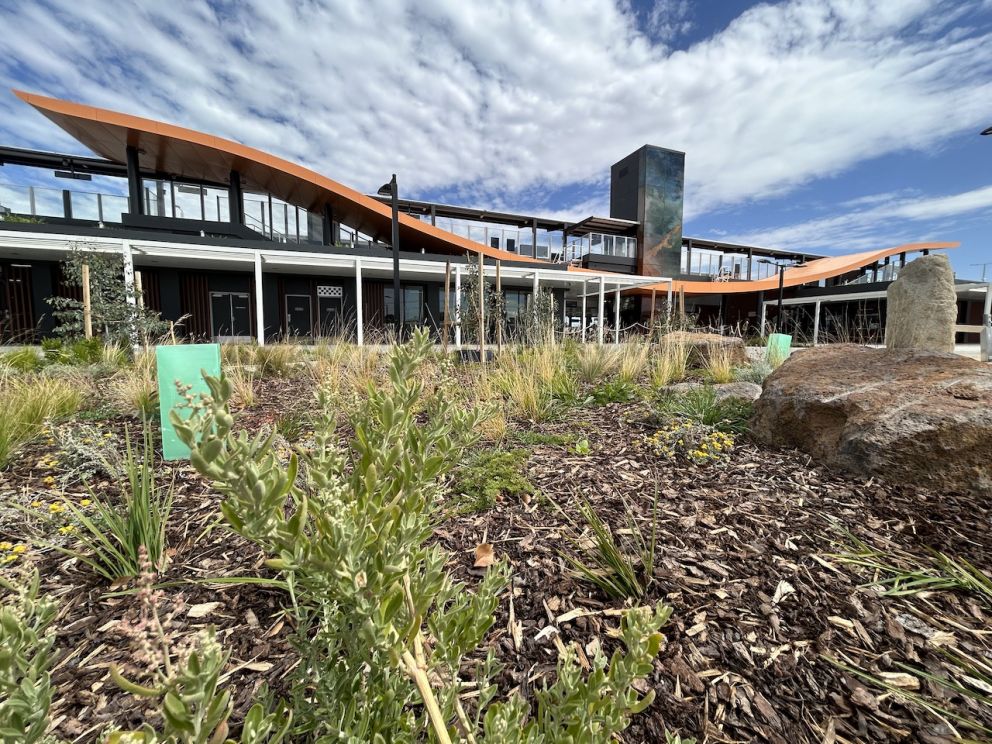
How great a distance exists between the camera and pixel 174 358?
8.90 ft

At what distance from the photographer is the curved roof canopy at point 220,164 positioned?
41.3ft

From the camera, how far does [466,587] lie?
1.61 m

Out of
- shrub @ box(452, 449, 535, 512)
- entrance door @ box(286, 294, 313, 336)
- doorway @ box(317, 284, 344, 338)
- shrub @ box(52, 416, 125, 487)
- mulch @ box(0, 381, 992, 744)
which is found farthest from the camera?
doorway @ box(317, 284, 344, 338)

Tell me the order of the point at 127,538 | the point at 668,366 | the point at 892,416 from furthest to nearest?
the point at 668,366, the point at 892,416, the point at 127,538

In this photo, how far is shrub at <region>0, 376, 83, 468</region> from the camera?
2.64 meters

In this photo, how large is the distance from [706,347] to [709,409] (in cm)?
390

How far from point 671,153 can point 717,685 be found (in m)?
33.0

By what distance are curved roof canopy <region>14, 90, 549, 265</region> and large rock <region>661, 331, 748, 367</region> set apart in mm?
12587

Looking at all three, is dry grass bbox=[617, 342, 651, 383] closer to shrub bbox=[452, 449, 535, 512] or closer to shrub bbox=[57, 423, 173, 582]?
shrub bbox=[452, 449, 535, 512]

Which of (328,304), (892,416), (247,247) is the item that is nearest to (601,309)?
(328,304)

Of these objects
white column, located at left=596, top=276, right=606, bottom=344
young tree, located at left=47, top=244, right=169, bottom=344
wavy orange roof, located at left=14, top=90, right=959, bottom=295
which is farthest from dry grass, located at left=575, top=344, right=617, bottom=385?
wavy orange roof, located at left=14, top=90, right=959, bottom=295

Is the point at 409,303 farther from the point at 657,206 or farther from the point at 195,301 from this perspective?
the point at 657,206

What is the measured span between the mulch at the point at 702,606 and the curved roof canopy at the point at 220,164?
49.6 ft

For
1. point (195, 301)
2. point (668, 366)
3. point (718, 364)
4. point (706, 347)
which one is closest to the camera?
point (668, 366)
